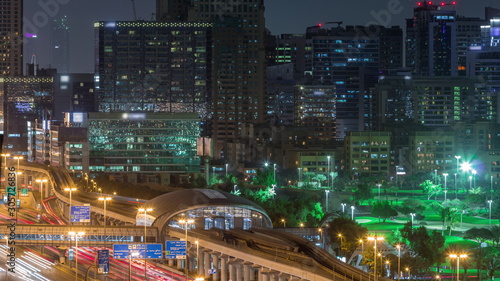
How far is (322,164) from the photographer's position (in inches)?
5571

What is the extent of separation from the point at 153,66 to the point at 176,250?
123 m

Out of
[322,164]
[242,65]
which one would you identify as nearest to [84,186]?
[322,164]

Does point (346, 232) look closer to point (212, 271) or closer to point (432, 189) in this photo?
point (212, 271)

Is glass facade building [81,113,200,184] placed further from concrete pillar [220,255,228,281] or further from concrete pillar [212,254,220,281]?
concrete pillar [220,255,228,281]

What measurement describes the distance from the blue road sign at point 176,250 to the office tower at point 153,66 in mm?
116843

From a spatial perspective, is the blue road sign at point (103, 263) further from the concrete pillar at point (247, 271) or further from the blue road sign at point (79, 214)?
the blue road sign at point (79, 214)

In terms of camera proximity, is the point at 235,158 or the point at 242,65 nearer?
the point at 235,158

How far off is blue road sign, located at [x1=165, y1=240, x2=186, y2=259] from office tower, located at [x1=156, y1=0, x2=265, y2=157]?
126751 millimetres

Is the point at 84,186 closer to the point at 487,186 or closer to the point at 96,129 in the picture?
the point at 96,129

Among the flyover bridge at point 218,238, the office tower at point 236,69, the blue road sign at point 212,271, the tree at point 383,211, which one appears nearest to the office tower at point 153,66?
the office tower at point 236,69

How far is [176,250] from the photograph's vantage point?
169ft

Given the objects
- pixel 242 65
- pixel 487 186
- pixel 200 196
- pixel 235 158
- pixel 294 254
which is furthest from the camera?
pixel 242 65

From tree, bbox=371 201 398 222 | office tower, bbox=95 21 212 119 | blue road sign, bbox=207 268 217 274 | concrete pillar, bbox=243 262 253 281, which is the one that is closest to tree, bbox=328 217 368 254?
blue road sign, bbox=207 268 217 274

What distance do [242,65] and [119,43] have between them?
24300 mm
